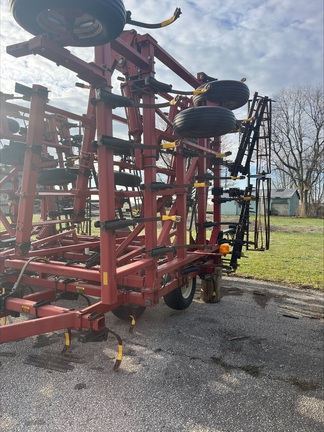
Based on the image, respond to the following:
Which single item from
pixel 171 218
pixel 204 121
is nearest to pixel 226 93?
pixel 204 121

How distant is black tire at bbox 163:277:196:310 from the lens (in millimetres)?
4195

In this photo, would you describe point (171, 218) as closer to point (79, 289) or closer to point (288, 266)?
point (79, 289)

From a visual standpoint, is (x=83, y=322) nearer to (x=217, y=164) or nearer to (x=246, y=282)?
(x=217, y=164)

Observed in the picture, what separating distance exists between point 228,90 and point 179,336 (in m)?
3.30

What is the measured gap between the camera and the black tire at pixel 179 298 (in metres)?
4.20

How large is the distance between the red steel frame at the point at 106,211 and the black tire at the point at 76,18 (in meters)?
0.11

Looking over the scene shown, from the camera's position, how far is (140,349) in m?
3.37

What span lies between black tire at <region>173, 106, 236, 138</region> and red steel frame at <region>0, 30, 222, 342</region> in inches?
8.7

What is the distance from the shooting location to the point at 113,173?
254cm

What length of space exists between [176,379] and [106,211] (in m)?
1.68

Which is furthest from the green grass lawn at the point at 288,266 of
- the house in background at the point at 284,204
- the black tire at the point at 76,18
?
the house in background at the point at 284,204

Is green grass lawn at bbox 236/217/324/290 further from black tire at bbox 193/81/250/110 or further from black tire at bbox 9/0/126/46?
black tire at bbox 9/0/126/46

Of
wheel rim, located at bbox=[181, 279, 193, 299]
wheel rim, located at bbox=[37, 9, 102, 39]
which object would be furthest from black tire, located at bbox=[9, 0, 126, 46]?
wheel rim, located at bbox=[181, 279, 193, 299]

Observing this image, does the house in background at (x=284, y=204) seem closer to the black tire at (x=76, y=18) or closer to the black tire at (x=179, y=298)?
the black tire at (x=179, y=298)
